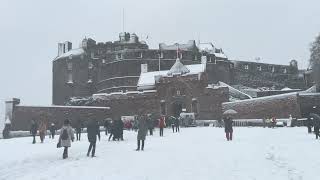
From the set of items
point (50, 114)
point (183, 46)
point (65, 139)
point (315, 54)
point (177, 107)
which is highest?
point (183, 46)

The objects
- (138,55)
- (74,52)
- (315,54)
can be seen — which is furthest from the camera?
(74,52)

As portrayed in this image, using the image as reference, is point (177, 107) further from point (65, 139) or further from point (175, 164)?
point (175, 164)

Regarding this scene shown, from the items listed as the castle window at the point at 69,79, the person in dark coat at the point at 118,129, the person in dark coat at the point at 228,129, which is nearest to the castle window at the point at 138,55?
the castle window at the point at 69,79

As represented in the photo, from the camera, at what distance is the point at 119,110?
65.2m

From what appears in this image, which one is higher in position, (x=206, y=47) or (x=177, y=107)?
(x=206, y=47)

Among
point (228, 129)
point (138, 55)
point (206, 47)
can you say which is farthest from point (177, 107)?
point (228, 129)

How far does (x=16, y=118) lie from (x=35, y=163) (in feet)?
126

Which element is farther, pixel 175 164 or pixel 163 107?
pixel 163 107

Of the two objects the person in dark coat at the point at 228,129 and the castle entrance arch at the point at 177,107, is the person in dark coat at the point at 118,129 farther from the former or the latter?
the castle entrance arch at the point at 177,107

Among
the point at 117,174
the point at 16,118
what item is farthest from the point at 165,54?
the point at 117,174

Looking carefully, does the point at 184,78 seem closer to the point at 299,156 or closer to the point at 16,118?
the point at 16,118

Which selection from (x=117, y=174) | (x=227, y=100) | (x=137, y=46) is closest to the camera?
(x=117, y=174)

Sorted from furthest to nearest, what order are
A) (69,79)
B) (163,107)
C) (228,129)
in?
1. (69,79)
2. (163,107)
3. (228,129)

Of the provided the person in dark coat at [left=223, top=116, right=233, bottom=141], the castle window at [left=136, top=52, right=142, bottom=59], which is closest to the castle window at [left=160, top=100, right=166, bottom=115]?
the castle window at [left=136, top=52, right=142, bottom=59]
